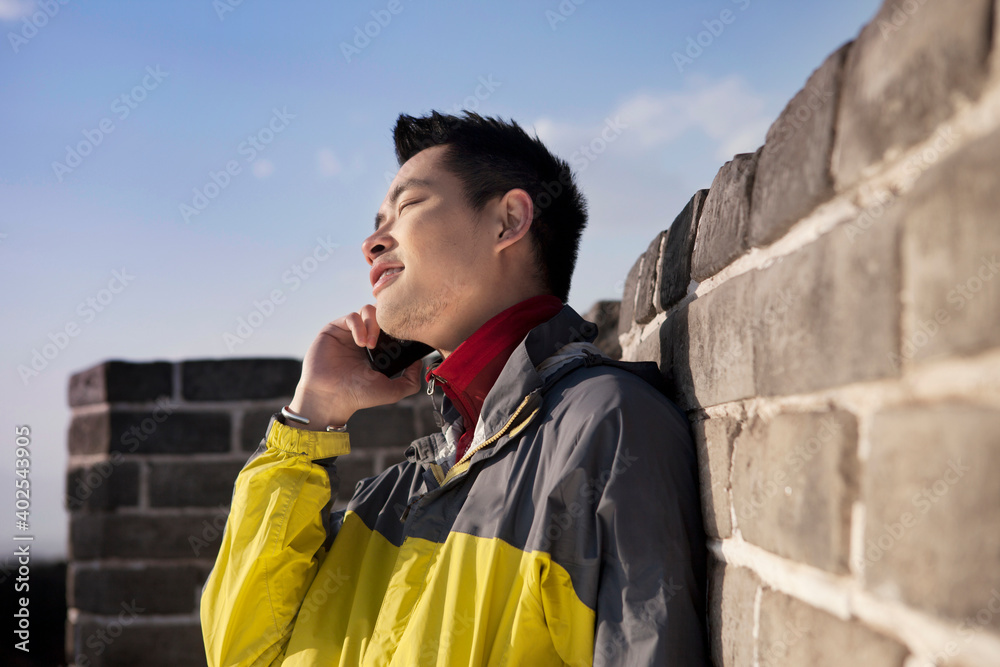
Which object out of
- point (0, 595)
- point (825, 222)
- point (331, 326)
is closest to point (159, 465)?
point (0, 595)

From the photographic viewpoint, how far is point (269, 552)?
1.77 metres

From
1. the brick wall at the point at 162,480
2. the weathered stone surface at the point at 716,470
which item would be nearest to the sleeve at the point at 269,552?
the weathered stone surface at the point at 716,470

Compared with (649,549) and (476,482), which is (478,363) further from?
(649,549)

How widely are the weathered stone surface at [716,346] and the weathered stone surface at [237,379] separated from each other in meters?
2.81

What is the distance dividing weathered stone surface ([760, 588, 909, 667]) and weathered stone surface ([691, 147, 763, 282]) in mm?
513

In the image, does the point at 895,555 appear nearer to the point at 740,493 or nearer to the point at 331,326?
the point at 740,493

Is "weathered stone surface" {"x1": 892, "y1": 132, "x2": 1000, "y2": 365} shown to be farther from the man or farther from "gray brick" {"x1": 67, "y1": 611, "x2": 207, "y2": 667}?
"gray brick" {"x1": 67, "y1": 611, "x2": 207, "y2": 667}

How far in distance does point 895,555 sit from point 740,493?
1.27 ft

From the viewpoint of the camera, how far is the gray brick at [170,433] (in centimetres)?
374

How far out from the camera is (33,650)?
4.29 meters

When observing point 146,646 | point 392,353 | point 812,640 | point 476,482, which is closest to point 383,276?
point 392,353

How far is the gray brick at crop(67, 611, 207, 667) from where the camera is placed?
3.53m

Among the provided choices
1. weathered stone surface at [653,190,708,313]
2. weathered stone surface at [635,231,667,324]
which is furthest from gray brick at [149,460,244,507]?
weathered stone surface at [653,190,708,313]

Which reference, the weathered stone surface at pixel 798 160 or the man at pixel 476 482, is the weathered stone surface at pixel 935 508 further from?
the man at pixel 476 482
